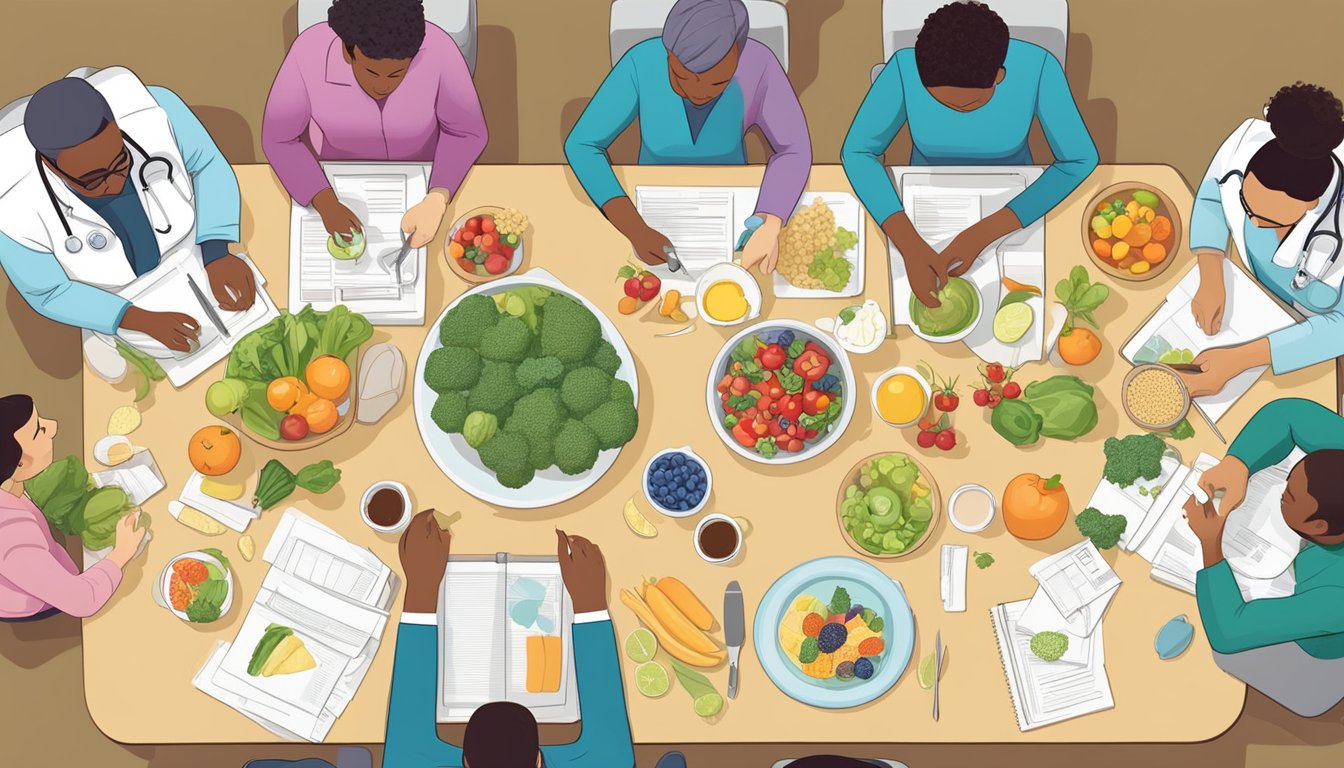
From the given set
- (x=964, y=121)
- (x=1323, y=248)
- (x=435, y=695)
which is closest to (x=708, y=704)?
(x=435, y=695)

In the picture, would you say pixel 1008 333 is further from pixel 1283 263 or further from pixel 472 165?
pixel 472 165

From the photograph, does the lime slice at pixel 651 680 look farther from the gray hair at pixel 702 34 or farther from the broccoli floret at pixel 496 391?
the gray hair at pixel 702 34

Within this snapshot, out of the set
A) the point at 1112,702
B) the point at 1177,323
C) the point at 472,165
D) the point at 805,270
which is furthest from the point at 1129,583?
the point at 472,165

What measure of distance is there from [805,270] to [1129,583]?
1.44 m

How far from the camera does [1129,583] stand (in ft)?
11.2

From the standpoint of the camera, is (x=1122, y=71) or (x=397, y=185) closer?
(x=397, y=185)

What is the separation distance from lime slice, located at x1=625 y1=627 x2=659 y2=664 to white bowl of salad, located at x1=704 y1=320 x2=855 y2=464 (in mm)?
651

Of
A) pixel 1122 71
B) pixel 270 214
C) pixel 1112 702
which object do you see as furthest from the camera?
pixel 1122 71

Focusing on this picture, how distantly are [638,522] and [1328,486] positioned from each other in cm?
206

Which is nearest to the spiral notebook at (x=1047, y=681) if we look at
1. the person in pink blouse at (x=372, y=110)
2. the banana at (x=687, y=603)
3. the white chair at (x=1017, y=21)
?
the banana at (x=687, y=603)

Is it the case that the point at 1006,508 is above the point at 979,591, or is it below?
above

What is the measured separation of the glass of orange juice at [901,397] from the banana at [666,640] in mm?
934

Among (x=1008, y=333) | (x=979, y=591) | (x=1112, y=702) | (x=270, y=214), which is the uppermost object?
(x=270, y=214)

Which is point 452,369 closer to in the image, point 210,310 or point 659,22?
point 210,310
